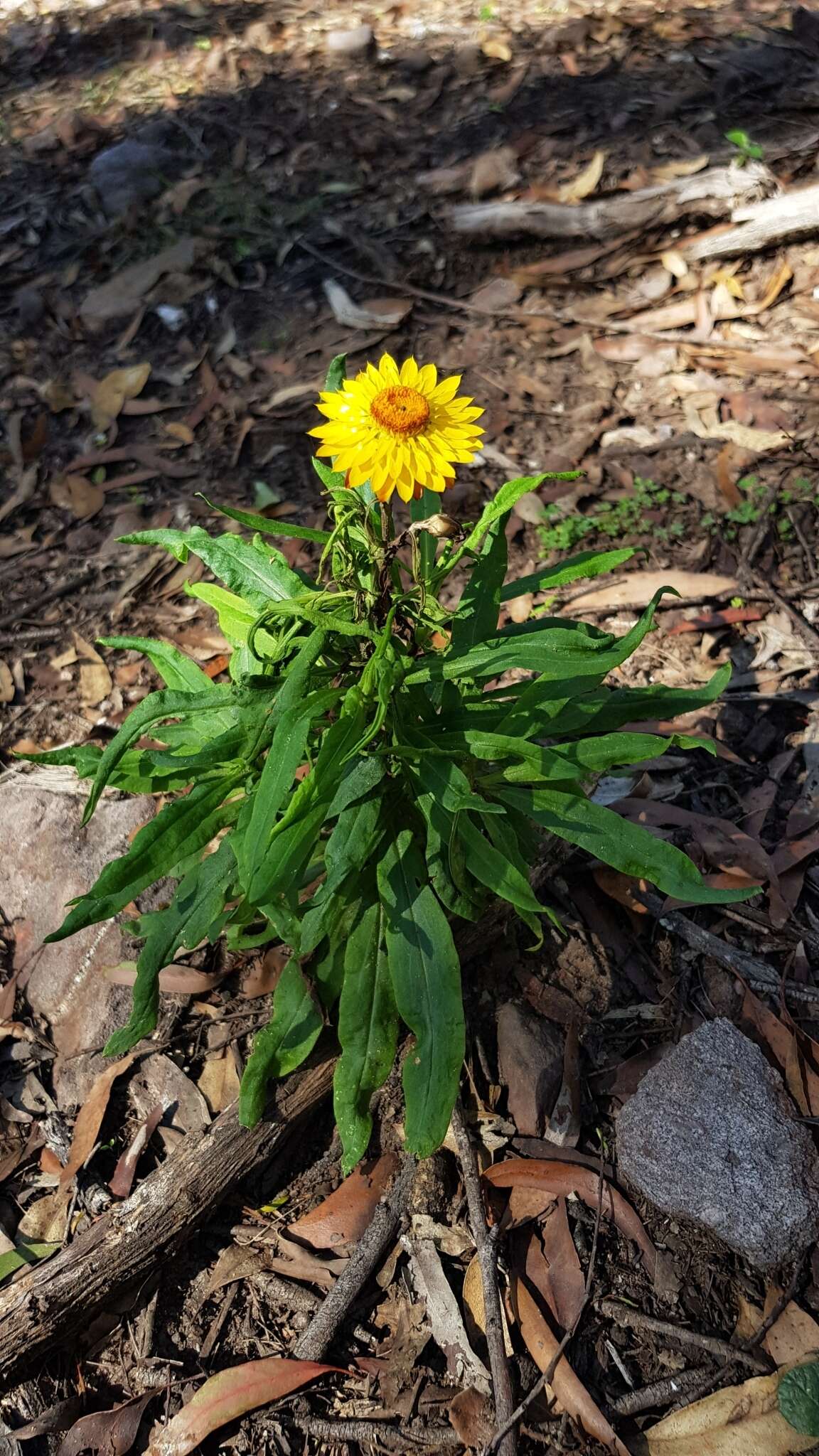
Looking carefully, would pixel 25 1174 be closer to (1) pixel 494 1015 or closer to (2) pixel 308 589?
(1) pixel 494 1015

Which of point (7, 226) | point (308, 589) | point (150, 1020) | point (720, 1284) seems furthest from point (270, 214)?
point (720, 1284)

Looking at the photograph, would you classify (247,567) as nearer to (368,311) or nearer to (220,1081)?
(220,1081)

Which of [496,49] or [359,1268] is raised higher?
[496,49]

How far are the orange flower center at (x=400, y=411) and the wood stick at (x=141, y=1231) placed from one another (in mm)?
1763

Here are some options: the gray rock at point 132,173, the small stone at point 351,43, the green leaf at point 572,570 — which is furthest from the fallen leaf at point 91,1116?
the small stone at point 351,43

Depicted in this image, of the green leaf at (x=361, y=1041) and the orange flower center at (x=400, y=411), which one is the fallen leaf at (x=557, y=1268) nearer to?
the green leaf at (x=361, y=1041)

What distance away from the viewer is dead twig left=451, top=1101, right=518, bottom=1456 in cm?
226

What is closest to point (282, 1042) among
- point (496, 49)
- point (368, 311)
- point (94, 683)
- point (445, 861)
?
point (445, 861)

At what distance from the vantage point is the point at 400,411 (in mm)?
2188

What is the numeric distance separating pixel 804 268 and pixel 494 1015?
15.5 ft

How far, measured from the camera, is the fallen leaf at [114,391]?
5426 mm

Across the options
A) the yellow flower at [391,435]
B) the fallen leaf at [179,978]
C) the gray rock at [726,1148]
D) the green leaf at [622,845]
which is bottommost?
the gray rock at [726,1148]

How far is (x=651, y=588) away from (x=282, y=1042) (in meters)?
2.53

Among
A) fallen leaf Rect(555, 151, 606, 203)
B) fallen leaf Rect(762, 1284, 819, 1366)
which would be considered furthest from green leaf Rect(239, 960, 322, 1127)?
fallen leaf Rect(555, 151, 606, 203)
